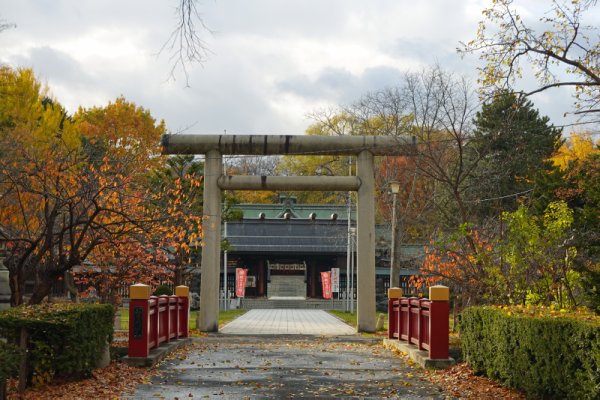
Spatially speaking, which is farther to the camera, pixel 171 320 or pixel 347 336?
pixel 347 336

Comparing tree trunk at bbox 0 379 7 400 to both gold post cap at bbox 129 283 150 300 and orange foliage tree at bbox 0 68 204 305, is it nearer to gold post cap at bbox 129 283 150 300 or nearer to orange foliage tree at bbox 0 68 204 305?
orange foliage tree at bbox 0 68 204 305

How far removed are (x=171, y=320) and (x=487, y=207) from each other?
65.9 feet

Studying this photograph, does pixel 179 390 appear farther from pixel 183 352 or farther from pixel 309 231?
pixel 309 231

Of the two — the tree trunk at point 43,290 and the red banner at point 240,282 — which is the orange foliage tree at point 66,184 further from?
the red banner at point 240,282

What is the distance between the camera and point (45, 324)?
31.4 feet

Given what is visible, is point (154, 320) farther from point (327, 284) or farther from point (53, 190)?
point (327, 284)

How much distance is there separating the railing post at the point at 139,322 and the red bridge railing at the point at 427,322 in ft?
17.3

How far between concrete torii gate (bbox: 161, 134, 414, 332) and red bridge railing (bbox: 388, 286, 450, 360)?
3.69 metres

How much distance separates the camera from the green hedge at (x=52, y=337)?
940 cm

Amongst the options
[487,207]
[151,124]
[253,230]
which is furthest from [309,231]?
[487,207]

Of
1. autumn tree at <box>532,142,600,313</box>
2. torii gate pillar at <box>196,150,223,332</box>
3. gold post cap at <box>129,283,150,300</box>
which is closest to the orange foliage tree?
gold post cap at <box>129,283,150,300</box>

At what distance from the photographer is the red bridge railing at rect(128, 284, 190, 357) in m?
13.5

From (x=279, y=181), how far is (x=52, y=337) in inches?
512

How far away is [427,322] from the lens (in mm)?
14672
